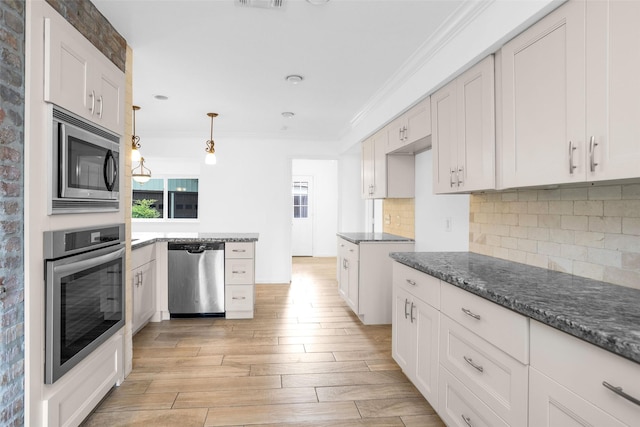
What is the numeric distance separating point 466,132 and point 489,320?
1271 millimetres

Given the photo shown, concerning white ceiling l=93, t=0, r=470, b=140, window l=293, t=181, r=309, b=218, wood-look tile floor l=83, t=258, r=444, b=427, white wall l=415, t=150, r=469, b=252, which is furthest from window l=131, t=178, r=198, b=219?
white wall l=415, t=150, r=469, b=252

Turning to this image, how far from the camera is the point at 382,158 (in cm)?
418

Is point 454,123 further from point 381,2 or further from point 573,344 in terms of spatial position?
point 573,344

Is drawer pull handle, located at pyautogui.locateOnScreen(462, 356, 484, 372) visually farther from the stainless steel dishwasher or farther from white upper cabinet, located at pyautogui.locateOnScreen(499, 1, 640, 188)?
the stainless steel dishwasher

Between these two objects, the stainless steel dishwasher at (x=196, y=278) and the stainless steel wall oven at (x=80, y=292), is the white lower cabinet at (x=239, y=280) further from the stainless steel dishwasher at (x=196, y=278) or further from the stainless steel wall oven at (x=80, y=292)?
the stainless steel wall oven at (x=80, y=292)

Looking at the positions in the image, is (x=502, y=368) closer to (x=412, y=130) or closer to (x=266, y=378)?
(x=266, y=378)

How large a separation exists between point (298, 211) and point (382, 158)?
5344 millimetres

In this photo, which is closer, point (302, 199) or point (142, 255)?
point (142, 255)

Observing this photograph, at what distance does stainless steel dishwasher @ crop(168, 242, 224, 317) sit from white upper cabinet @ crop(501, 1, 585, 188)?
3.03 metres

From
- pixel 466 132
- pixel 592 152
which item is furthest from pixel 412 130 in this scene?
pixel 592 152

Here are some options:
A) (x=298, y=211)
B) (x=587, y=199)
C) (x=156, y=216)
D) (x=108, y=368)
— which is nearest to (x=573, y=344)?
(x=587, y=199)

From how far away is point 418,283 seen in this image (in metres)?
2.32

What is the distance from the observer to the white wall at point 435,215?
9.95ft

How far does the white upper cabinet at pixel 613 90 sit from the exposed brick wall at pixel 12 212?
2.24 meters
